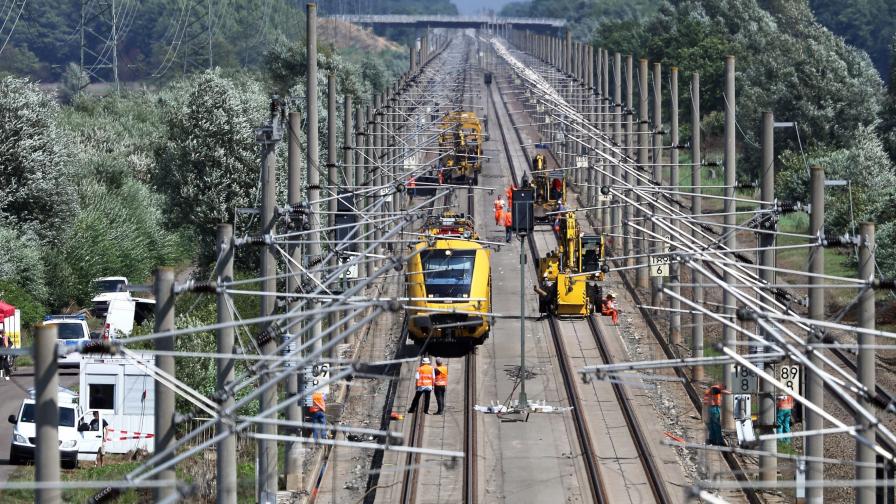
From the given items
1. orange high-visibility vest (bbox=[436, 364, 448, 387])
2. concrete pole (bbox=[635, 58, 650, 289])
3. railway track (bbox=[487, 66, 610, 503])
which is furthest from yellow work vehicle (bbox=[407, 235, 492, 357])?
concrete pole (bbox=[635, 58, 650, 289])

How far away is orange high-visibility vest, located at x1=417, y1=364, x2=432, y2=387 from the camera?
33.7 m

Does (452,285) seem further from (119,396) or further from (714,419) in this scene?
(119,396)

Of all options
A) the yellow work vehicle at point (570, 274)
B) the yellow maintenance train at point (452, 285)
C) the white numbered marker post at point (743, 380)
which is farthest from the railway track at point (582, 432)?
the white numbered marker post at point (743, 380)

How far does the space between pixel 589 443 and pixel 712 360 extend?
47.4ft

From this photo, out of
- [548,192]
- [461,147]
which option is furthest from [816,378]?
[461,147]

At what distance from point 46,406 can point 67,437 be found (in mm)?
18809

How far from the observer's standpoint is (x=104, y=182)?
66.4 meters

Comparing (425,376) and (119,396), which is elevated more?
(425,376)

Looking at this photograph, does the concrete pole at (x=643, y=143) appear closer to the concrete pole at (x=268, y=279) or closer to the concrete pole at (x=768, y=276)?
the concrete pole at (x=768, y=276)

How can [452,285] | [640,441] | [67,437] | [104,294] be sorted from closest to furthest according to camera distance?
[640,441], [67,437], [452,285], [104,294]

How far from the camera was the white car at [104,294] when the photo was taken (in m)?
49.6

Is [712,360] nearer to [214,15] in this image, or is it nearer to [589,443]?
[589,443]

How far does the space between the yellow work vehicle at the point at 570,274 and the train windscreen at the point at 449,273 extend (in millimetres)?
3396

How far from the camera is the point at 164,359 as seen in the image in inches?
655
